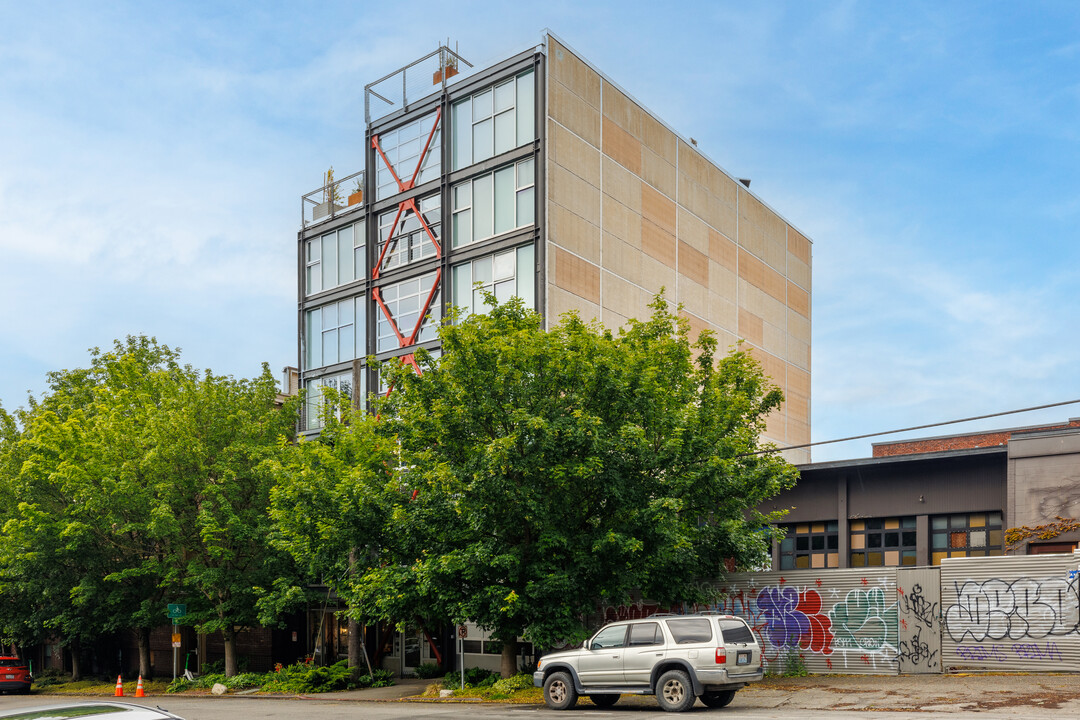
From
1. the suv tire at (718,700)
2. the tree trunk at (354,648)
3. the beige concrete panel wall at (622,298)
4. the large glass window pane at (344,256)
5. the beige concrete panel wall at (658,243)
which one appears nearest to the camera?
the suv tire at (718,700)

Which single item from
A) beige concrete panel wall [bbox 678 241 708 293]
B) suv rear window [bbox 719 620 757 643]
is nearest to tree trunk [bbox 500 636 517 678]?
suv rear window [bbox 719 620 757 643]

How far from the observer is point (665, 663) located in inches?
698

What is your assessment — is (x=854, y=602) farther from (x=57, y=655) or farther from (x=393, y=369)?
(x=57, y=655)

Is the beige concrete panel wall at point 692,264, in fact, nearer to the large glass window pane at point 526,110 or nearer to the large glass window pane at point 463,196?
the large glass window pane at point 526,110

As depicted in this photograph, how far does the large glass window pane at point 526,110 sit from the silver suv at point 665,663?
2216 centimetres

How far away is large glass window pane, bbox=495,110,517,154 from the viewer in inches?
1460

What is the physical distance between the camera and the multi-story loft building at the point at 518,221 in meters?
36.6

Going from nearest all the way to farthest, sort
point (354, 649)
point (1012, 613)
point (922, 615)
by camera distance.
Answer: point (1012, 613) → point (922, 615) → point (354, 649)

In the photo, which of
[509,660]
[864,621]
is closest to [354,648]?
[509,660]

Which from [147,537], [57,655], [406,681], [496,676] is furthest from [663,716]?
[57,655]

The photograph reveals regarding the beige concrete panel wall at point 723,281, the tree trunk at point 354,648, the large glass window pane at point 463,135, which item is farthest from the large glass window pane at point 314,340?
the beige concrete panel wall at point 723,281

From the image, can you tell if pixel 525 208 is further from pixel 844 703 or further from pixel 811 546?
pixel 844 703

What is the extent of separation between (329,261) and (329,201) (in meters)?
2.87

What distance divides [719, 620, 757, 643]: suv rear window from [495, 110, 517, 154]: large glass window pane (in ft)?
76.2
